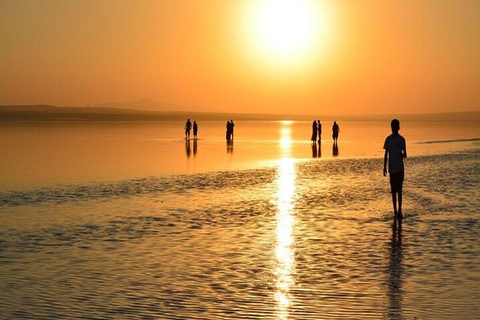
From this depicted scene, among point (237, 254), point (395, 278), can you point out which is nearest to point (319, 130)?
point (237, 254)

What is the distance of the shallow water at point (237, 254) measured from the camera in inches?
324

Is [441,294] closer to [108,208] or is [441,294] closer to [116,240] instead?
[116,240]

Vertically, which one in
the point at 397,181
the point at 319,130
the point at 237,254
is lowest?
the point at 237,254

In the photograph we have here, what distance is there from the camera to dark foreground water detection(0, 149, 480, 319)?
8211mm

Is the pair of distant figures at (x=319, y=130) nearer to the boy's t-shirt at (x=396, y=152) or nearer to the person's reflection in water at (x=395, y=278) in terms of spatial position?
the boy's t-shirt at (x=396, y=152)

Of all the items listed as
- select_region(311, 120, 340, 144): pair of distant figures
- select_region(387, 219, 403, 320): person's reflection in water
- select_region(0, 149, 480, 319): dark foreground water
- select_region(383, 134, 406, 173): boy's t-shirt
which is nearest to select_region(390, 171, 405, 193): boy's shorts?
select_region(383, 134, 406, 173): boy's t-shirt

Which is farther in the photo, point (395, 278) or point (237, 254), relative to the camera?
point (237, 254)

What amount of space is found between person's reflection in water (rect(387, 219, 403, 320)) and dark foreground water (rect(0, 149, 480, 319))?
1.0 inches

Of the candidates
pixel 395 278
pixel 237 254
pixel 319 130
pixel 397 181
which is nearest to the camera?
pixel 395 278

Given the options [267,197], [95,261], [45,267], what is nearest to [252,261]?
[95,261]

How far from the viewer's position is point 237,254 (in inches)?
448

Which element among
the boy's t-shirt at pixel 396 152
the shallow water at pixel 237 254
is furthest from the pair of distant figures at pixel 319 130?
the boy's t-shirt at pixel 396 152

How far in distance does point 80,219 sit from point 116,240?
3.02 meters

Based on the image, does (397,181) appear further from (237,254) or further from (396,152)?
(237,254)
